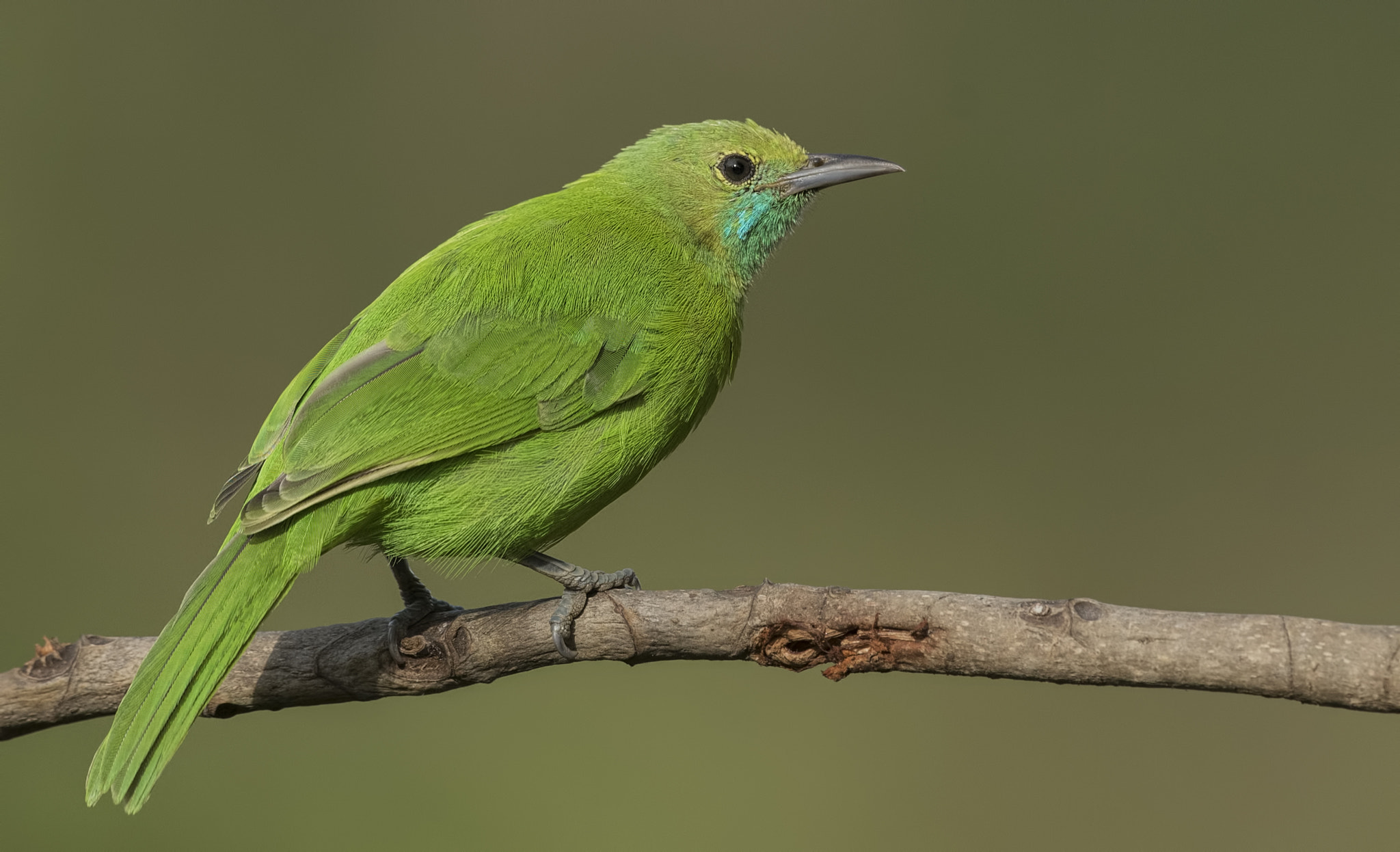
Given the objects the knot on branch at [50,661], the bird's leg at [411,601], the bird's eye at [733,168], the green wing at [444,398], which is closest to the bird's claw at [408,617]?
the bird's leg at [411,601]

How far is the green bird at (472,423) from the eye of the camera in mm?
3119

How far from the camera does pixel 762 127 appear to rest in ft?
14.9

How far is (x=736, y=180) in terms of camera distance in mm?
4410

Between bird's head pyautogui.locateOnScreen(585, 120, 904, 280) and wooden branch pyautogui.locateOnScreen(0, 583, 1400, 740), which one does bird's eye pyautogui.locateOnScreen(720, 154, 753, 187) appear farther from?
wooden branch pyautogui.locateOnScreen(0, 583, 1400, 740)

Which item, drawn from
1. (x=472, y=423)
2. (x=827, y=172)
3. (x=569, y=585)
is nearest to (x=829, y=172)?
(x=827, y=172)

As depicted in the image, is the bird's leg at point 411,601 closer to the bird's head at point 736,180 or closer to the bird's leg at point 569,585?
the bird's leg at point 569,585

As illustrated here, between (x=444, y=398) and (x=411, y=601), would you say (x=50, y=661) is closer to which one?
(x=411, y=601)

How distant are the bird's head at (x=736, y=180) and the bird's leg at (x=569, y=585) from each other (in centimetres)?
133

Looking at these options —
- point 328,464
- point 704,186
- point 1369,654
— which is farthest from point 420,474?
point 1369,654

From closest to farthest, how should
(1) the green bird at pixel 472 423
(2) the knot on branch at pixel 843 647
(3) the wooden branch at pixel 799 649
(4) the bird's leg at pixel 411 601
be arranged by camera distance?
(3) the wooden branch at pixel 799 649
(2) the knot on branch at pixel 843 647
(1) the green bird at pixel 472 423
(4) the bird's leg at pixel 411 601

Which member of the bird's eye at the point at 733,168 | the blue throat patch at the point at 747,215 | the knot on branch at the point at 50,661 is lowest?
the knot on branch at the point at 50,661

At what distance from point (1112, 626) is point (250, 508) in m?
2.23

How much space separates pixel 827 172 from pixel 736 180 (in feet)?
1.14

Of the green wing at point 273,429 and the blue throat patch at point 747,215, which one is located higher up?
the blue throat patch at point 747,215
